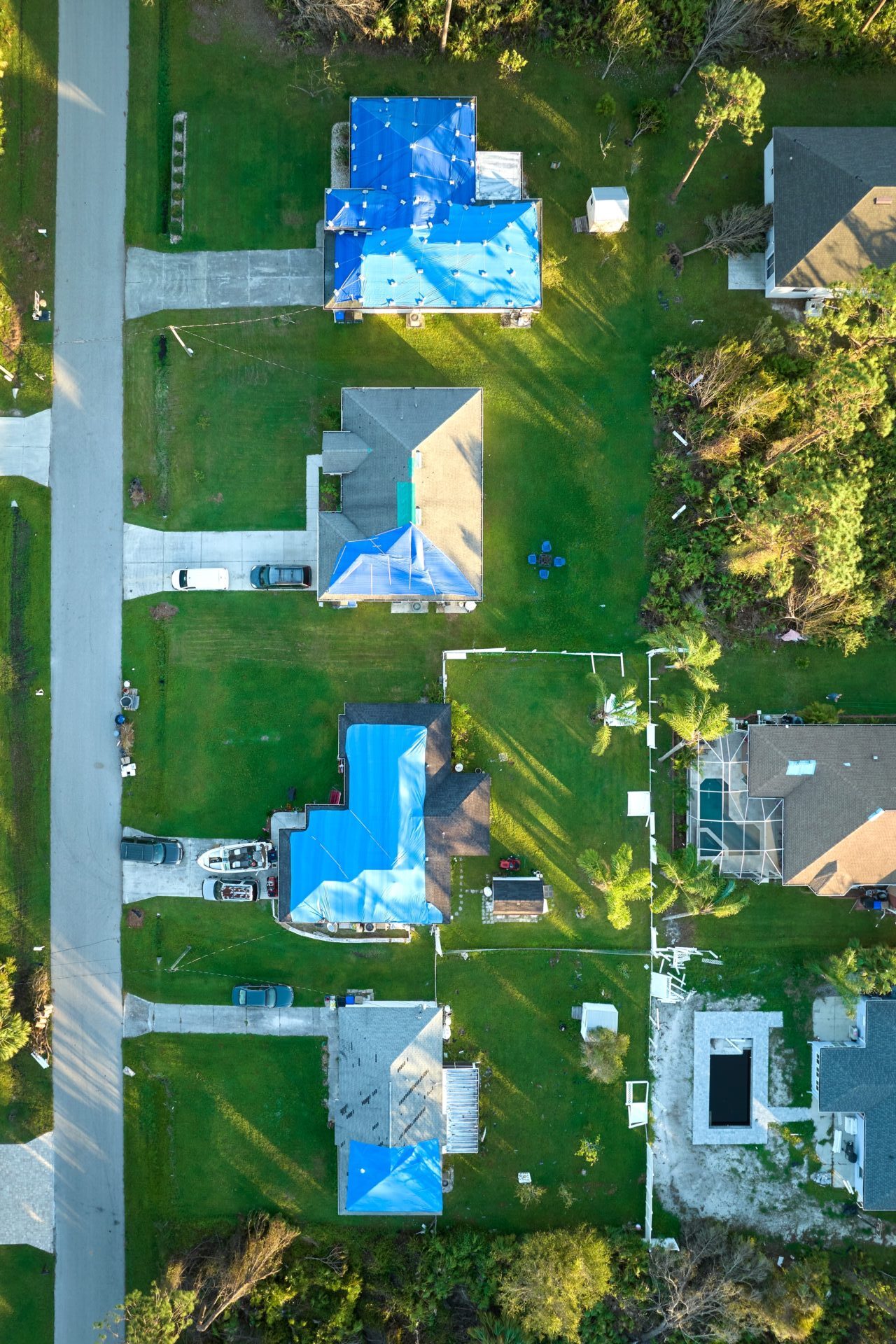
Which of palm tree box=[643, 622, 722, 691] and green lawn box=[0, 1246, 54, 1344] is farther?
green lawn box=[0, 1246, 54, 1344]

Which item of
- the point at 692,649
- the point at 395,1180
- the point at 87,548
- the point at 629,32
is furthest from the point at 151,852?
the point at 629,32

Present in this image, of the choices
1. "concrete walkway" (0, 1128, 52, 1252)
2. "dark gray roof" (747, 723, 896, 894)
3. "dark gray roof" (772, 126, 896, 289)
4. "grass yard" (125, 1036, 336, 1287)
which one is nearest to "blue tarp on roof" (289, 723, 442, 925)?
"grass yard" (125, 1036, 336, 1287)

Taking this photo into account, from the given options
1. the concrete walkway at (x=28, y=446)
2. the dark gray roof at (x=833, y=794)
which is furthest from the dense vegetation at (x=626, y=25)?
the dark gray roof at (x=833, y=794)

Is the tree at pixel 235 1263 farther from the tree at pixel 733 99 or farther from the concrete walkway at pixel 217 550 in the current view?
the tree at pixel 733 99

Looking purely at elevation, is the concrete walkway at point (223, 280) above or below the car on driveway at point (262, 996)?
above

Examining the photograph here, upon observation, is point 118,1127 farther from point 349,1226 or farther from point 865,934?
point 865,934

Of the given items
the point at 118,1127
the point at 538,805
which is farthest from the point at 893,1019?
the point at 118,1127

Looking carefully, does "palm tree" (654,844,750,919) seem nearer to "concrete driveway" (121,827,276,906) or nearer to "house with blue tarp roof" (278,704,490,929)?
"house with blue tarp roof" (278,704,490,929)
